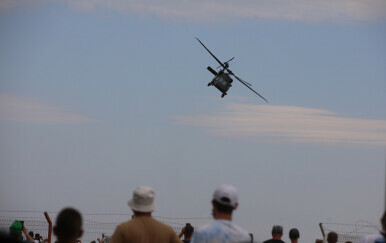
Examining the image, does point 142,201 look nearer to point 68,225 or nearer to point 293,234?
point 68,225

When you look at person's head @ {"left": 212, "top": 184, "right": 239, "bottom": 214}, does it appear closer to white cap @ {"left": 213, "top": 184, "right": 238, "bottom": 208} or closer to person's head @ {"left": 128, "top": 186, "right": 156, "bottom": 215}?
white cap @ {"left": 213, "top": 184, "right": 238, "bottom": 208}

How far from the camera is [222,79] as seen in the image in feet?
144

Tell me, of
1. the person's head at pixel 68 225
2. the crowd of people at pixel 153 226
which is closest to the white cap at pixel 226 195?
the crowd of people at pixel 153 226

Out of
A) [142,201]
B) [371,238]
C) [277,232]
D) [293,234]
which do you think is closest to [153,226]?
[142,201]

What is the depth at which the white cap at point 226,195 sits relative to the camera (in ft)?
16.8

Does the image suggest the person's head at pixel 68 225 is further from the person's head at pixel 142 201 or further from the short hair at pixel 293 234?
the short hair at pixel 293 234

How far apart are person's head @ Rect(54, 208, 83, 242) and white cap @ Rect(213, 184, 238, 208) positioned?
1142mm

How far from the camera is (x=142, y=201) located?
6.53 metres

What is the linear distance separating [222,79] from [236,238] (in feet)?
128

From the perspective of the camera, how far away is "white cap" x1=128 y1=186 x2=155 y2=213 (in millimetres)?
6518

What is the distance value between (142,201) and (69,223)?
7.03 ft

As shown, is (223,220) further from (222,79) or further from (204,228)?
(222,79)

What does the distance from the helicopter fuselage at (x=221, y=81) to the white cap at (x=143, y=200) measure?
36.4 metres

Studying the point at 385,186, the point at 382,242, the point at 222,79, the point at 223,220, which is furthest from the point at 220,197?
the point at 222,79
